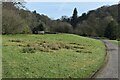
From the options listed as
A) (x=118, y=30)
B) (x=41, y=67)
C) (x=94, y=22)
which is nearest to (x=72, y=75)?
(x=41, y=67)

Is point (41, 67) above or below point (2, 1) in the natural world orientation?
below

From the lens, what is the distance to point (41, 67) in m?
13.8

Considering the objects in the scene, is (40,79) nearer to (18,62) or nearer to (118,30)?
(18,62)

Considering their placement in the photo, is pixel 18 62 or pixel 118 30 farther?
pixel 118 30

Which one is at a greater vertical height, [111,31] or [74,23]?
[74,23]

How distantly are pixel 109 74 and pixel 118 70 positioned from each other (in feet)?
5.22

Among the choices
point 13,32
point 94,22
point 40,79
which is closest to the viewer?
point 40,79

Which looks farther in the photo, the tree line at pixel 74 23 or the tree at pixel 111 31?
the tree at pixel 111 31

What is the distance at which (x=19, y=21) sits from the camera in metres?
51.9

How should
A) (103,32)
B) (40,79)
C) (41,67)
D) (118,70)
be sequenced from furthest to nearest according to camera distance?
(103,32) → (118,70) → (41,67) → (40,79)

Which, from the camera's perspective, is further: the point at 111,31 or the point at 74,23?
the point at 74,23

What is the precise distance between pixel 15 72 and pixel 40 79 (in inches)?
49.7

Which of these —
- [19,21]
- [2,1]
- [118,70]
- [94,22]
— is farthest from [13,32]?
[94,22]

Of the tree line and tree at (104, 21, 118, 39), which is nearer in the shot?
the tree line
